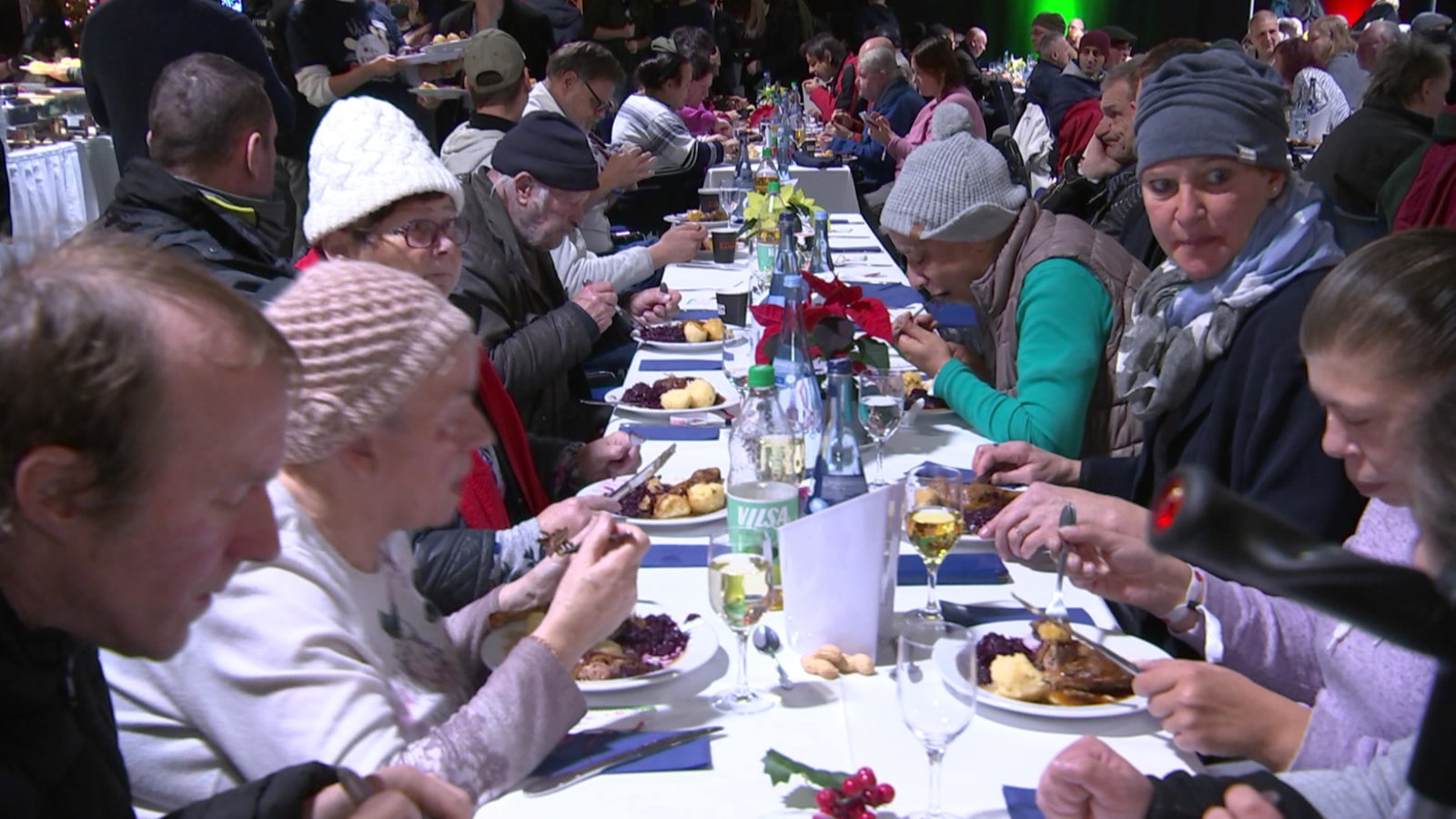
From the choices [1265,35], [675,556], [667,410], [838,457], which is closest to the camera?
[838,457]

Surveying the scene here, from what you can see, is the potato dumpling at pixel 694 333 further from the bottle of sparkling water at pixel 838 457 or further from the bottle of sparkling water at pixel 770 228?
the bottle of sparkling water at pixel 838 457

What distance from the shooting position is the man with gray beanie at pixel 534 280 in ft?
9.72

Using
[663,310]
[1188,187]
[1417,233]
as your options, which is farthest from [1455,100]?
[1417,233]

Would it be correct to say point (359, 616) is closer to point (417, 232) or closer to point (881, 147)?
point (417, 232)

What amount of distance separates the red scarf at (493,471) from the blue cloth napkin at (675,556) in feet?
1.28

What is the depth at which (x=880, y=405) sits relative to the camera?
2170 mm

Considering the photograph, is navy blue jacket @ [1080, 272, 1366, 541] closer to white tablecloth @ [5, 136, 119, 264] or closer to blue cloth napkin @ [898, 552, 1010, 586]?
blue cloth napkin @ [898, 552, 1010, 586]

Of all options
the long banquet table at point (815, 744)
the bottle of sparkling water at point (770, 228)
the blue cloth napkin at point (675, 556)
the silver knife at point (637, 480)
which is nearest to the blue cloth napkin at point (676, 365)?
the bottle of sparkling water at point (770, 228)

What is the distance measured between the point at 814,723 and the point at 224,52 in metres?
3.69

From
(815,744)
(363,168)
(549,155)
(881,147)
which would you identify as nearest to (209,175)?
(363,168)

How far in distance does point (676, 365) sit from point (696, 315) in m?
0.61

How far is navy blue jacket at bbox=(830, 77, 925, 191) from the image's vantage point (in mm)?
7715

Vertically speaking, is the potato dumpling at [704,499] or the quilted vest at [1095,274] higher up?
the quilted vest at [1095,274]

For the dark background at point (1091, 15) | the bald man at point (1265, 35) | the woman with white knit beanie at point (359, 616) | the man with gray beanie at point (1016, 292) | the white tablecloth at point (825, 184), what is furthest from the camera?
the dark background at point (1091, 15)
